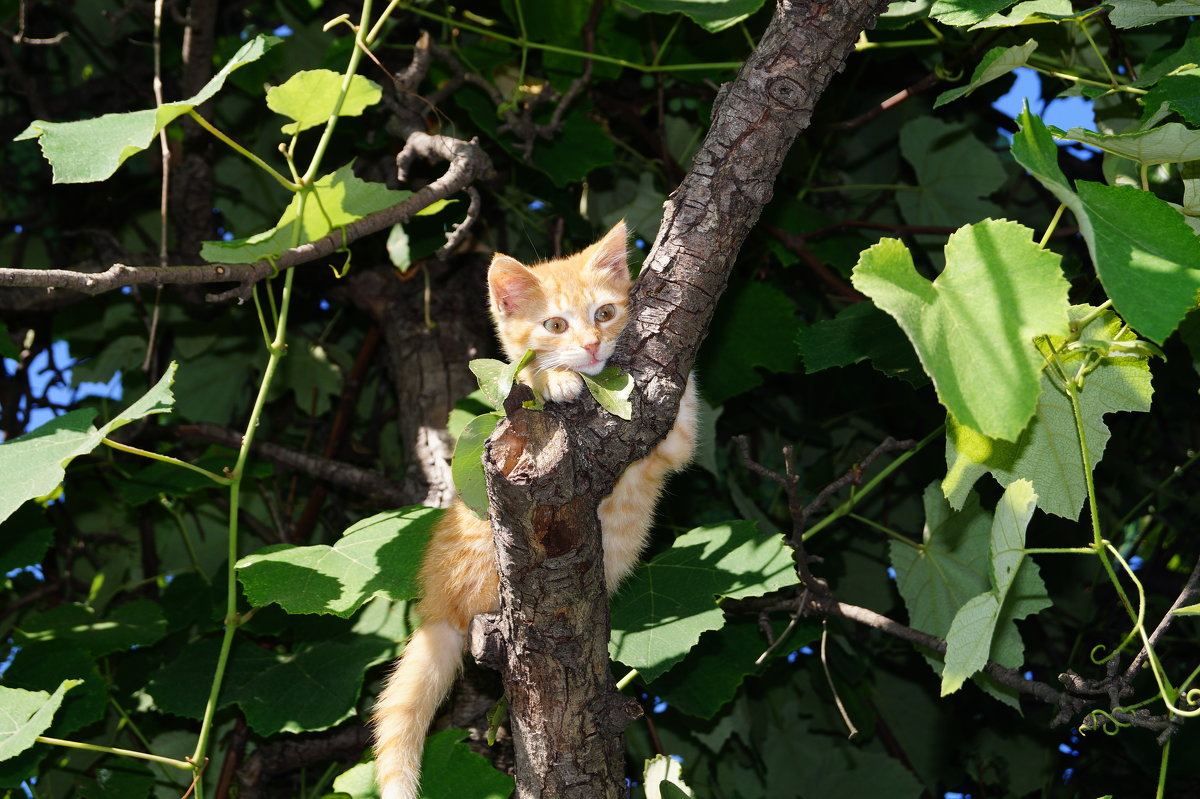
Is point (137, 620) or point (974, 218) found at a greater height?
point (974, 218)

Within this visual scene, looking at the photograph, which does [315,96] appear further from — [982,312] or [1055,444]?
[1055,444]

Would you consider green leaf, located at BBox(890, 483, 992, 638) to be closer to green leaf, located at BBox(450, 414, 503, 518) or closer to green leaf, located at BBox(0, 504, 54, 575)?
green leaf, located at BBox(450, 414, 503, 518)

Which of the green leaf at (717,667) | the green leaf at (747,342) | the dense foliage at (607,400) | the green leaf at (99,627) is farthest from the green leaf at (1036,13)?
the green leaf at (99,627)

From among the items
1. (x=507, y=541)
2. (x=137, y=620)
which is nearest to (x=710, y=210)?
(x=507, y=541)

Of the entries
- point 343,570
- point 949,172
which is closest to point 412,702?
point 343,570

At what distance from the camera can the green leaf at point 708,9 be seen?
6.32ft

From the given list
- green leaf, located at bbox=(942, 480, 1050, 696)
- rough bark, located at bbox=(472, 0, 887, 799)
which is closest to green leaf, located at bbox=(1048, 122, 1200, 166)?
rough bark, located at bbox=(472, 0, 887, 799)

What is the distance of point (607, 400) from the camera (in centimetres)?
141

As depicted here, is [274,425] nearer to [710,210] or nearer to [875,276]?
[710,210]

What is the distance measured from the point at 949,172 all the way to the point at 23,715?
92.4 inches

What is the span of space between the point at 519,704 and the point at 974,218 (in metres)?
1.79

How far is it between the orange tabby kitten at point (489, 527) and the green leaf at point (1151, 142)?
76 cm

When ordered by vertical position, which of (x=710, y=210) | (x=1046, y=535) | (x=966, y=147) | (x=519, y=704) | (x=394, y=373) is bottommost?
(x=1046, y=535)

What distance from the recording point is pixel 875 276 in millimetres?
1190
